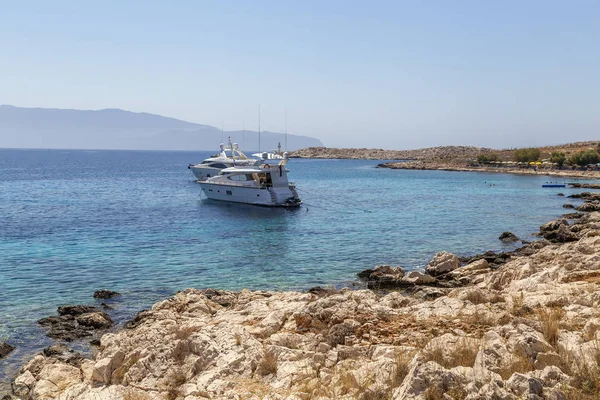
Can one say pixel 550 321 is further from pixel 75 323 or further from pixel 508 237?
pixel 508 237

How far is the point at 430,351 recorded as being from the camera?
8172mm

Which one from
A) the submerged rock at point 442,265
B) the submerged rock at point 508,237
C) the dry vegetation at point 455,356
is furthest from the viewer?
the submerged rock at point 508,237

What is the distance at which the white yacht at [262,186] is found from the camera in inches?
1756

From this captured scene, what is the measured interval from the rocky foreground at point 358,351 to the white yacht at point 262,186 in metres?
29.4

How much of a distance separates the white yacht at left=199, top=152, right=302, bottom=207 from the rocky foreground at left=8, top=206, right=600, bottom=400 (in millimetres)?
29362

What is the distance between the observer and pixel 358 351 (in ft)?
30.2

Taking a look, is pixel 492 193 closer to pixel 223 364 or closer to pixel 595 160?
pixel 595 160

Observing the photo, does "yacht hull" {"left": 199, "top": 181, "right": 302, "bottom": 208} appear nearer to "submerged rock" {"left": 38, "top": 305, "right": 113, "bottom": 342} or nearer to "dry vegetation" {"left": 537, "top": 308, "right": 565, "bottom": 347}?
"submerged rock" {"left": 38, "top": 305, "right": 113, "bottom": 342}

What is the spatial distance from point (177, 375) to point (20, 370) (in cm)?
481

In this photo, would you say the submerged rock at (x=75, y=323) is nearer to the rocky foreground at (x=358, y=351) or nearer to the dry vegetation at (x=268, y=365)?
the rocky foreground at (x=358, y=351)

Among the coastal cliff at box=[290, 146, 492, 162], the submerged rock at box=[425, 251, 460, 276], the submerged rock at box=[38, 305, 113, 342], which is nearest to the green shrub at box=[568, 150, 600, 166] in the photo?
the coastal cliff at box=[290, 146, 492, 162]

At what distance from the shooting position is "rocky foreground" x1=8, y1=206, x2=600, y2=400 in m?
7.14

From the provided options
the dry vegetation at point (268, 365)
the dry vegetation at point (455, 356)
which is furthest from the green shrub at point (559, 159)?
the dry vegetation at point (268, 365)

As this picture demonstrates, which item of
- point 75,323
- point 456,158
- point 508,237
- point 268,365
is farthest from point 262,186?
point 456,158
